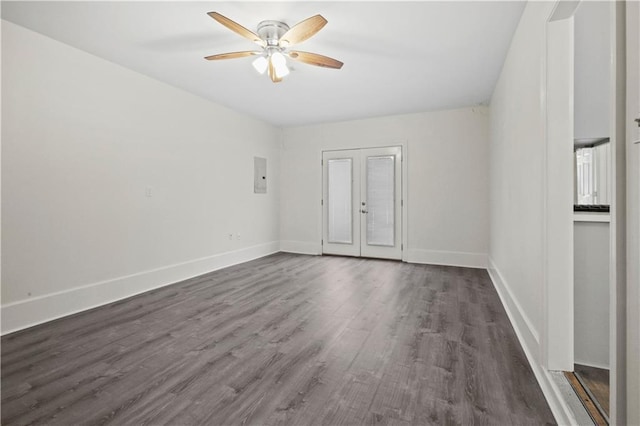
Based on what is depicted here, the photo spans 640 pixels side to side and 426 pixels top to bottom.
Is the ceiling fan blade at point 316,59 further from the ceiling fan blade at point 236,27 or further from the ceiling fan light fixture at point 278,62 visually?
the ceiling fan blade at point 236,27

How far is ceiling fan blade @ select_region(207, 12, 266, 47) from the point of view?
2.19m

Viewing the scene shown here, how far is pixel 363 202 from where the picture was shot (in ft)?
19.4

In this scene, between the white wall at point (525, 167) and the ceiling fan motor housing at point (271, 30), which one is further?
the ceiling fan motor housing at point (271, 30)

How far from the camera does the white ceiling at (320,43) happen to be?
2.48 metres

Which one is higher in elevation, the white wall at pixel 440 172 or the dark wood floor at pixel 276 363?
the white wall at pixel 440 172

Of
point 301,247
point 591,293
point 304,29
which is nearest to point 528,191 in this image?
point 591,293

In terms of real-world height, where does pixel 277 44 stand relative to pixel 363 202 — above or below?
above

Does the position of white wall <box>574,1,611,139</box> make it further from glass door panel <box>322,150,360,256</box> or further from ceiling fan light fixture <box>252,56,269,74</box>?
glass door panel <box>322,150,360,256</box>

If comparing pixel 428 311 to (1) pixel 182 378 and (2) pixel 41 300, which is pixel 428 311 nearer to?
(1) pixel 182 378

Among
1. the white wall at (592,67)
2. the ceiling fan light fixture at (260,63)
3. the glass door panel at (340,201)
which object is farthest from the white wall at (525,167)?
the glass door panel at (340,201)

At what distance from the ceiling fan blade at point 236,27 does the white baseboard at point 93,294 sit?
2.91m

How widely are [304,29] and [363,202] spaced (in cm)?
385

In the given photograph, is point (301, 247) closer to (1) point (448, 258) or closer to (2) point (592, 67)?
(1) point (448, 258)

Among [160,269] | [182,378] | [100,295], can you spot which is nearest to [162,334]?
[182,378]
